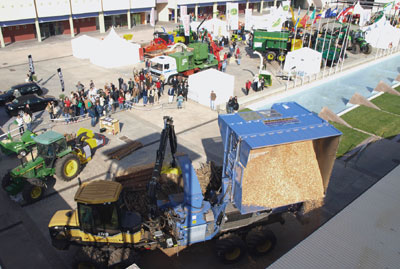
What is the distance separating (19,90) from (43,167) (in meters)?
11.1

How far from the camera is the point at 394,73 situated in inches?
1214

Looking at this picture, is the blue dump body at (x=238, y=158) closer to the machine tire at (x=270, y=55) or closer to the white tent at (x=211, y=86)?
the white tent at (x=211, y=86)

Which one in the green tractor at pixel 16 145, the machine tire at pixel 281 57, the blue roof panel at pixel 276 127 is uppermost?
the blue roof panel at pixel 276 127

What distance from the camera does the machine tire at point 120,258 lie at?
8539mm

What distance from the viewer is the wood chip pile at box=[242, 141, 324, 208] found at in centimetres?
933

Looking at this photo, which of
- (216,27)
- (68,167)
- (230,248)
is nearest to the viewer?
(230,248)

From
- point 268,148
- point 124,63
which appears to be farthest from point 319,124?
point 124,63

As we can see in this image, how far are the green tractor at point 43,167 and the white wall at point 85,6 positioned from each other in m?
30.0

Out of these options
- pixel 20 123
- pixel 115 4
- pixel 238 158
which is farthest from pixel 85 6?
pixel 238 158

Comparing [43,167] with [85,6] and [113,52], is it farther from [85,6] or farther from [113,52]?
[85,6]

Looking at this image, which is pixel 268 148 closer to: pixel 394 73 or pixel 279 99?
pixel 279 99

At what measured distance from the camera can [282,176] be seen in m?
9.69

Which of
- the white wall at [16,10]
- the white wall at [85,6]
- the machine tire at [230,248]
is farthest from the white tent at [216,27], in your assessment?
the machine tire at [230,248]

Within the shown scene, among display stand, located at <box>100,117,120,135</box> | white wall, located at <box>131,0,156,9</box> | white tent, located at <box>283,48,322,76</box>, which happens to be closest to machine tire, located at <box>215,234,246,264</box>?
display stand, located at <box>100,117,120,135</box>
